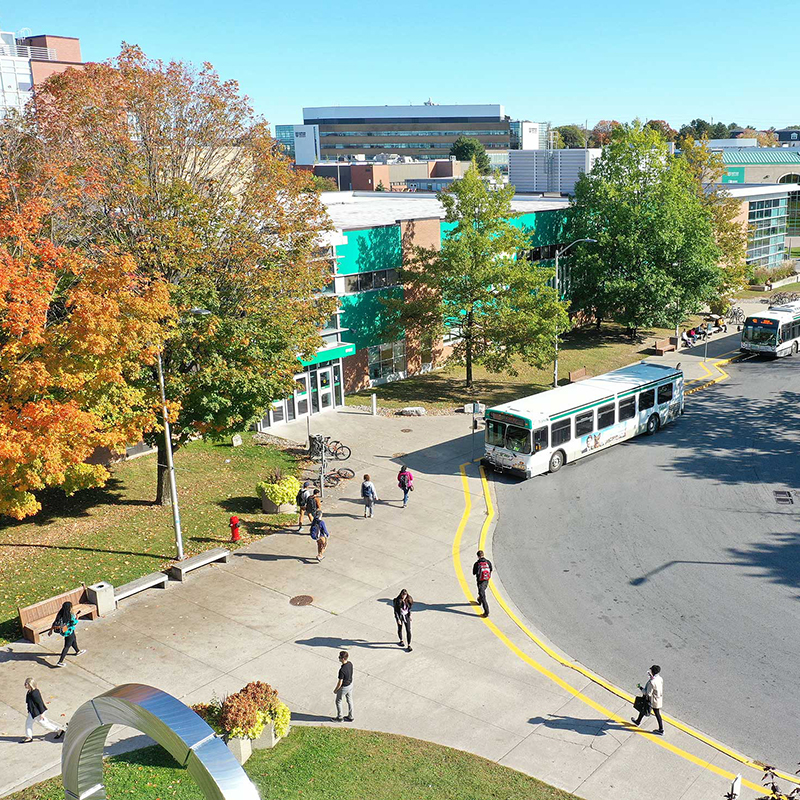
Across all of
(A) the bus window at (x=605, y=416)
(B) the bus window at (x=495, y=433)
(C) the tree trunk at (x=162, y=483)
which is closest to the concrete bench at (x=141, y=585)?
(C) the tree trunk at (x=162, y=483)

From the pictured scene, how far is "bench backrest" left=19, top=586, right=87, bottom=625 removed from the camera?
59.0 ft

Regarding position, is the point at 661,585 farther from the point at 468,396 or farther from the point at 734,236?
the point at 734,236

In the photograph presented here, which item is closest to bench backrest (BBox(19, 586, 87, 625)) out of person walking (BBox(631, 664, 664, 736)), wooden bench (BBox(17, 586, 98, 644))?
wooden bench (BBox(17, 586, 98, 644))

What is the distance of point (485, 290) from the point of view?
127ft

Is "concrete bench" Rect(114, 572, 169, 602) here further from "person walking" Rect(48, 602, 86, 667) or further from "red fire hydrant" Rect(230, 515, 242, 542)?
"red fire hydrant" Rect(230, 515, 242, 542)

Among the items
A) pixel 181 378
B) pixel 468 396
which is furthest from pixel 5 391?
pixel 468 396

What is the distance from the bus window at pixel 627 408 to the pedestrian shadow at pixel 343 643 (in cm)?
1729

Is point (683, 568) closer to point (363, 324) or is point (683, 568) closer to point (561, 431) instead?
point (561, 431)

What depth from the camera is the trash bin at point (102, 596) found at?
18969 mm

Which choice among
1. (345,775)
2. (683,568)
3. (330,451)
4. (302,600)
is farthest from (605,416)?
(345,775)

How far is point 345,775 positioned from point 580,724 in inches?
183

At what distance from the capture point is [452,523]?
25.1 meters

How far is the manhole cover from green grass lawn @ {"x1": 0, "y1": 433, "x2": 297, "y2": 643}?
3.90 m

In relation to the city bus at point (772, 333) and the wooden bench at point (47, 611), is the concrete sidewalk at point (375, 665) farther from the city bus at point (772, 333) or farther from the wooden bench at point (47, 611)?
the city bus at point (772, 333)
